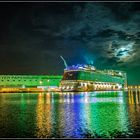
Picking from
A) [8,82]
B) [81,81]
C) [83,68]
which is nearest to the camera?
[81,81]

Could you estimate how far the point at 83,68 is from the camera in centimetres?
18062

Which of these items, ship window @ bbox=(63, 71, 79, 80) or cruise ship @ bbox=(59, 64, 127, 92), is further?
ship window @ bbox=(63, 71, 79, 80)

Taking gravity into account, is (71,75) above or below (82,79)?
above

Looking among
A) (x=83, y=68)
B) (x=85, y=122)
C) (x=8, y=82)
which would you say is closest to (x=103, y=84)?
(x=83, y=68)

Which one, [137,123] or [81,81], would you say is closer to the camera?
[137,123]

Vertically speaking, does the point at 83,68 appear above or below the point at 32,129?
above

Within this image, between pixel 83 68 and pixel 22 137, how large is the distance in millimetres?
157225

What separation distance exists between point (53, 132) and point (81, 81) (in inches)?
5644

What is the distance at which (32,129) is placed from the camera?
27094 millimetres

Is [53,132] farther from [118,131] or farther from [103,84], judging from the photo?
[103,84]

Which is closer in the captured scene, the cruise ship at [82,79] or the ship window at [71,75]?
the cruise ship at [82,79]

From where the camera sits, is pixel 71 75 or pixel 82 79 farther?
pixel 71 75

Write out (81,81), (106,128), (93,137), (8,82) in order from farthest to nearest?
(8,82) → (81,81) → (106,128) → (93,137)

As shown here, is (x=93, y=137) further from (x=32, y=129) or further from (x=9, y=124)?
(x=9, y=124)
